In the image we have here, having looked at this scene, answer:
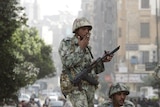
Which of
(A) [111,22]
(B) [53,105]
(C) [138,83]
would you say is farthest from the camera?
(A) [111,22]

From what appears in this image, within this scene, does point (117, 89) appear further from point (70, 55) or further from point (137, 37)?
point (137, 37)

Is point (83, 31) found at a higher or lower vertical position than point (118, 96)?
higher

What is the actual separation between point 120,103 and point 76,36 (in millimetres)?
855

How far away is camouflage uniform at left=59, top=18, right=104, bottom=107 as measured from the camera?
696 cm

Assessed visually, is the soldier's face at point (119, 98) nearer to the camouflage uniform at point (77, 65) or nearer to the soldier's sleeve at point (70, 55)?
the camouflage uniform at point (77, 65)

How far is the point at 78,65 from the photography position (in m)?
7.05

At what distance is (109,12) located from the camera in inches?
4700

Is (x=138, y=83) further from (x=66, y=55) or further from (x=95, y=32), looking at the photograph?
(x=66, y=55)

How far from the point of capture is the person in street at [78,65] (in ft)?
22.7

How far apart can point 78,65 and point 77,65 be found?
11 mm

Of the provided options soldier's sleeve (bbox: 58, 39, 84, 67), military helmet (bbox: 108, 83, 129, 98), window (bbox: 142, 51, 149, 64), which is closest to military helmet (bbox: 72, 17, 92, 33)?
soldier's sleeve (bbox: 58, 39, 84, 67)

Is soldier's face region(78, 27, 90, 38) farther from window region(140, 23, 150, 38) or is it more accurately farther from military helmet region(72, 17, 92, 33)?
window region(140, 23, 150, 38)

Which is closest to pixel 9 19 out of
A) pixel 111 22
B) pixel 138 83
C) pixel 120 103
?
pixel 120 103

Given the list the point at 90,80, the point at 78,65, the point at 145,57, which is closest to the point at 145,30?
the point at 145,57
